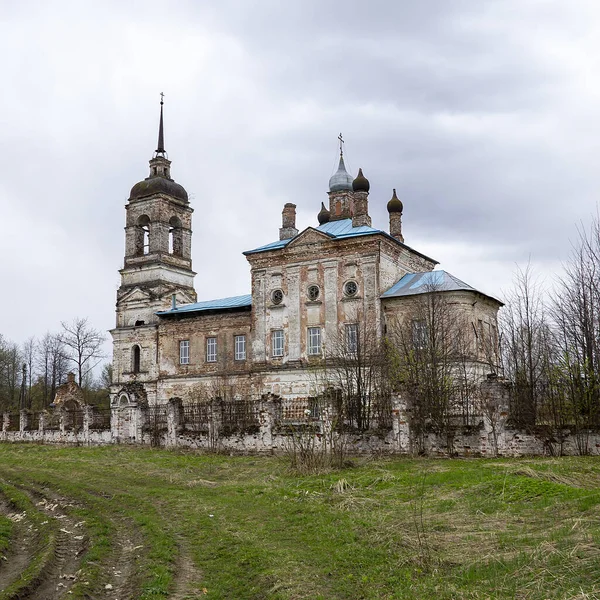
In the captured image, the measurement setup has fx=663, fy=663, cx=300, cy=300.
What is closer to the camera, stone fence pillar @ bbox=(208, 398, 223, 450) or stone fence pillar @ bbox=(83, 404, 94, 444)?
stone fence pillar @ bbox=(208, 398, 223, 450)

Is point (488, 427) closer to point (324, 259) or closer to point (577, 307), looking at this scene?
point (577, 307)

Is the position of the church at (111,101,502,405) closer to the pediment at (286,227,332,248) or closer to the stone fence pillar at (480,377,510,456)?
the pediment at (286,227,332,248)

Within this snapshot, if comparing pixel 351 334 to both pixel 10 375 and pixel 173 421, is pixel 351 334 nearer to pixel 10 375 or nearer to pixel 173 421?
pixel 173 421

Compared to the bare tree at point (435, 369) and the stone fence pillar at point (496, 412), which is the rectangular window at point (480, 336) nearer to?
the bare tree at point (435, 369)

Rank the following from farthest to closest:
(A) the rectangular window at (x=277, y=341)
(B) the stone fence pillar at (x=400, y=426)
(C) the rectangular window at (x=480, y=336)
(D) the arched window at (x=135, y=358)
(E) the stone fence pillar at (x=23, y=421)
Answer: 1. (D) the arched window at (x=135, y=358)
2. (A) the rectangular window at (x=277, y=341)
3. (E) the stone fence pillar at (x=23, y=421)
4. (C) the rectangular window at (x=480, y=336)
5. (B) the stone fence pillar at (x=400, y=426)

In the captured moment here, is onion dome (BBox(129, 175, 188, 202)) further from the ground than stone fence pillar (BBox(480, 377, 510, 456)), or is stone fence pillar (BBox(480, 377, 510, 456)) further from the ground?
onion dome (BBox(129, 175, 188, 202))

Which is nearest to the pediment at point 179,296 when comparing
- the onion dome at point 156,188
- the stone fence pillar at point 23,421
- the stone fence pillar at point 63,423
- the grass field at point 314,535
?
the onion dome at point 156,188

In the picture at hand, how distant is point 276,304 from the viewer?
32312mm

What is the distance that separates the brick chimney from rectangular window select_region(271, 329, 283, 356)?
588cm

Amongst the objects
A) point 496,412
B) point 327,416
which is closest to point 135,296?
point 327,416

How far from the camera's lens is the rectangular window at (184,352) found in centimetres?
3531

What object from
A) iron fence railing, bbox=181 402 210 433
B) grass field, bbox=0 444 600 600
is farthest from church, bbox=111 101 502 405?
grass field, bbox=0 444 600 600

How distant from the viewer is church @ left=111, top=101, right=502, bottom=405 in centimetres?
2961

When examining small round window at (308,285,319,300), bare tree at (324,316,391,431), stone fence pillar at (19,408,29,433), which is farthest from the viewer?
small round window at (308,285,319,300)
